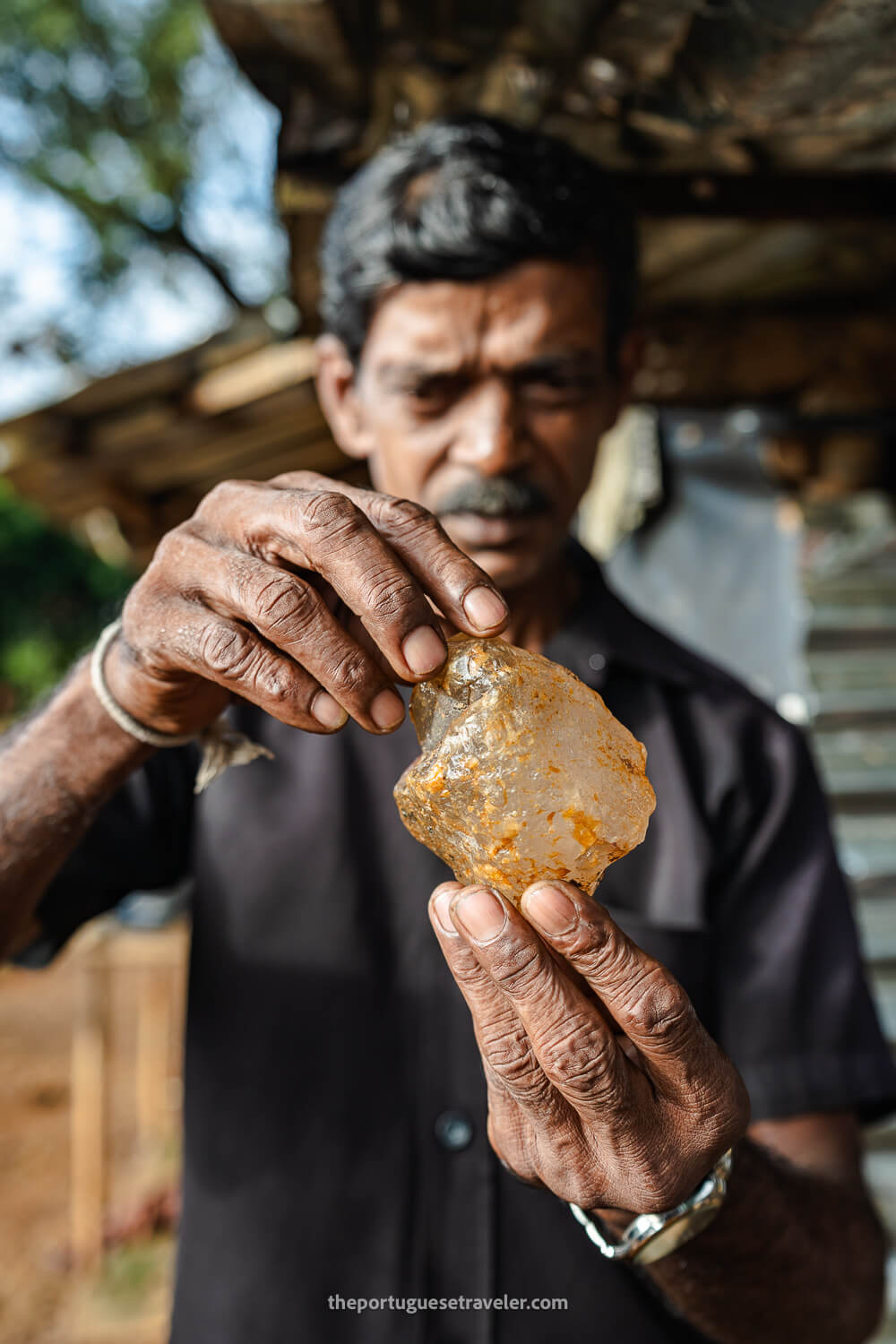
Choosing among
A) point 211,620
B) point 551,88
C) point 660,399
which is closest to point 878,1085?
point 211,620

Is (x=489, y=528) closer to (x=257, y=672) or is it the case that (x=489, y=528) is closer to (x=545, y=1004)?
(x=257, y=672)

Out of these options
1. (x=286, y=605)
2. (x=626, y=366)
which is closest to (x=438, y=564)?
(x=286, y=605)

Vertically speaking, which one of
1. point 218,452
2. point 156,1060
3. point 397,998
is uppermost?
point 397,998

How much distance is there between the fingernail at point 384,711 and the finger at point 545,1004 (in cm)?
21

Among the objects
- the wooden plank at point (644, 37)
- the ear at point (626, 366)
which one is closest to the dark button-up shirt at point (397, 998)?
the ear at point (626, 366)

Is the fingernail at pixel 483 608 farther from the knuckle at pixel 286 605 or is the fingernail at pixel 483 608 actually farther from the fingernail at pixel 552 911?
the fingernail at pixel 552 911

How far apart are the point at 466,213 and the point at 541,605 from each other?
0.81 metres

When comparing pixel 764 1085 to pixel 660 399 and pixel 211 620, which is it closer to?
pixel 211 620

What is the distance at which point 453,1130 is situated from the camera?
1743mm

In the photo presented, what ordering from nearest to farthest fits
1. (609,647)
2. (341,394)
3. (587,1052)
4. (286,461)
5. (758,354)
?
(587,1052)
(609,647)
(341,394)
(758,354)
(286,461)

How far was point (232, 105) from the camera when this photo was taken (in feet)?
33.0

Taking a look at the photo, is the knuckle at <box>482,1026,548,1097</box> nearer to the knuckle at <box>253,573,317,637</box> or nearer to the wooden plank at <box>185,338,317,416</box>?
the knuckle at <box>253,573,317,637</box>

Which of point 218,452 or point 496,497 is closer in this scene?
point 496,497

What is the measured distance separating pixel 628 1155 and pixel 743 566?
11.0 ft
